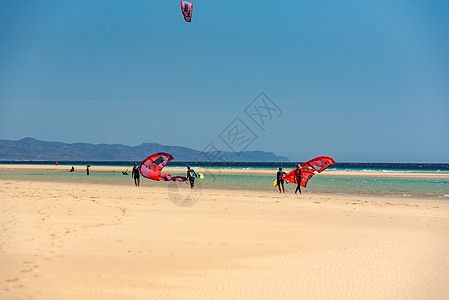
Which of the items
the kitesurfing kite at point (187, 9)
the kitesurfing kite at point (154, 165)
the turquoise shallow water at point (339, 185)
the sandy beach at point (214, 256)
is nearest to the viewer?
the sandy beach at point (214, 256)

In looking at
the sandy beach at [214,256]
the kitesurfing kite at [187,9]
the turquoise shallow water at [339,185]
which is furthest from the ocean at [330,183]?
the sandy beach at [214,256]

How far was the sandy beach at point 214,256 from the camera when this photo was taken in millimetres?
5602

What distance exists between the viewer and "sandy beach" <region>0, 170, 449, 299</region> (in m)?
5.60

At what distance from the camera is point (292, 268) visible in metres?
6.70

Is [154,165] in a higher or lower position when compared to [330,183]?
higher

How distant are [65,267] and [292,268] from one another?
352 cm

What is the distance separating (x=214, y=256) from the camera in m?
7.38

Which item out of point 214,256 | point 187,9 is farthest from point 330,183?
point 214,256

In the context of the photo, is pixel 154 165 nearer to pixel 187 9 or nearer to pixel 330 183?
pixel 187 9

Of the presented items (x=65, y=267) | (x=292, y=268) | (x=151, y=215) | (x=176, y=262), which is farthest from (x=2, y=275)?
(x=151, y=215)

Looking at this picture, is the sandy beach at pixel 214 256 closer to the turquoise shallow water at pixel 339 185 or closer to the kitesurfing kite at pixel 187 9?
the turquoise shallow water at pixel 339 185

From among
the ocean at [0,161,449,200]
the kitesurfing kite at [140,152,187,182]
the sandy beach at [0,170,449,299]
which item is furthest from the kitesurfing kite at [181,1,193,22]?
the sandy beach at [0,170,449,299]

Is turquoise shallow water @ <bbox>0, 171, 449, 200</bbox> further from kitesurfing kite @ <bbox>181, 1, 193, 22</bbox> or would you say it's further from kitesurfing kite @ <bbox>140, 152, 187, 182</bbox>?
kitesurfing kite @ <bbox>181, 1, 193, 22</bbox>

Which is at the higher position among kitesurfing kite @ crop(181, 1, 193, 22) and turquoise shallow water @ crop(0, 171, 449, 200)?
kitesurfing kite @ crop(181, 1, 193, 22)
